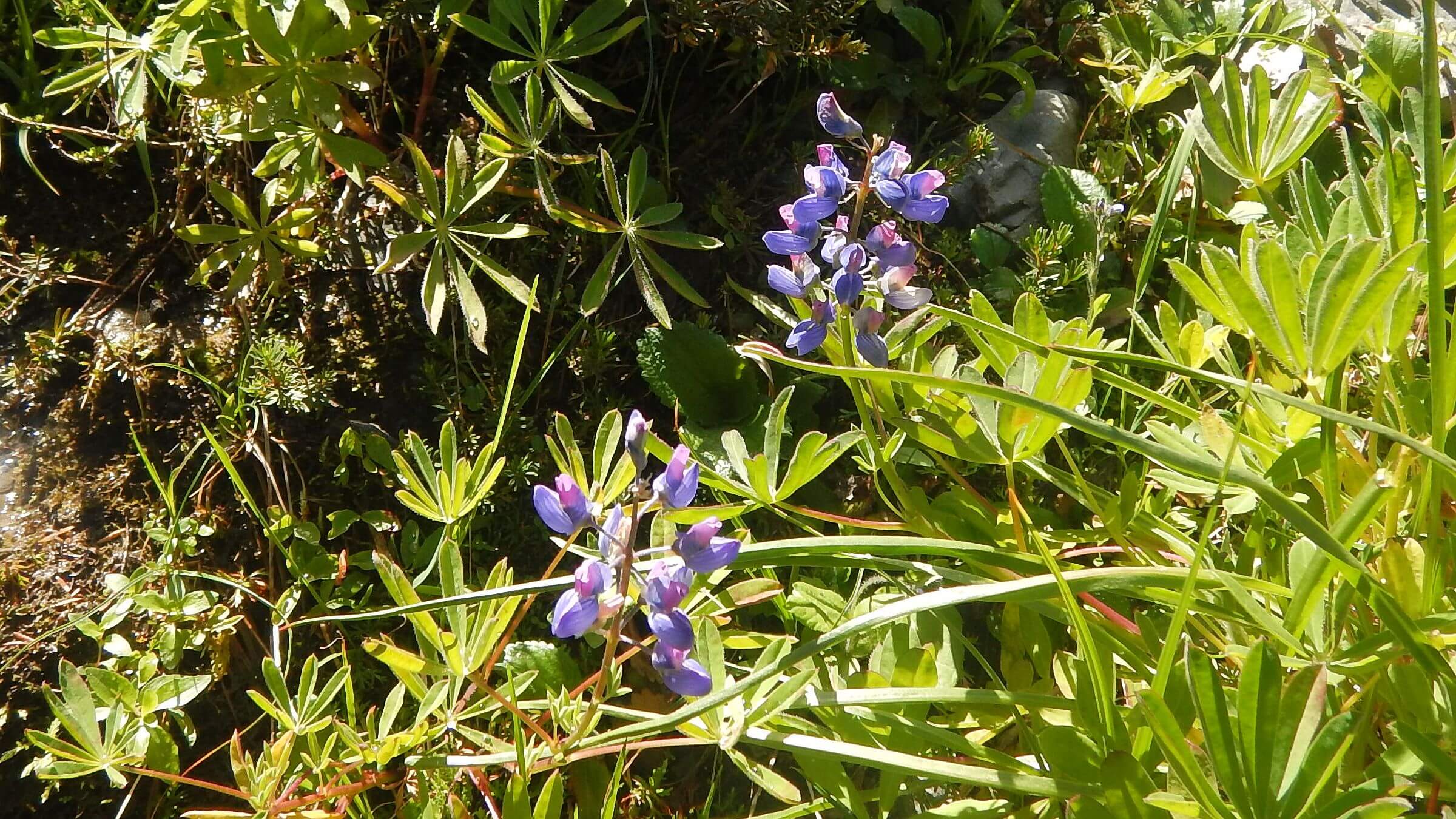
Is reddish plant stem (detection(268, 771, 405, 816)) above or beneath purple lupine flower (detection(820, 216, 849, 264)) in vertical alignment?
beneath

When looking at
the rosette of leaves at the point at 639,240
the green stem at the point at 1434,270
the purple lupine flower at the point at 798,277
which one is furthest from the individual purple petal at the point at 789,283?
the green stem at the point at 1434,270

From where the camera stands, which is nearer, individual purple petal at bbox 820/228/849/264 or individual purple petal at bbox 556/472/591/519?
individual purple petal at bbox 556/472/591/519

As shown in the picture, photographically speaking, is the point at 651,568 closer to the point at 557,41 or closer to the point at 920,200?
the point at 920,200

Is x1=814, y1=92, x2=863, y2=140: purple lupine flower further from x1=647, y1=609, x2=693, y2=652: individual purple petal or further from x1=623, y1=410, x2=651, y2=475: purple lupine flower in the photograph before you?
x1=647, y1=609, x2=693, y2=652: individual purple petal

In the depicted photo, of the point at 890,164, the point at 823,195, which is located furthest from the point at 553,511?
the point at 890,164

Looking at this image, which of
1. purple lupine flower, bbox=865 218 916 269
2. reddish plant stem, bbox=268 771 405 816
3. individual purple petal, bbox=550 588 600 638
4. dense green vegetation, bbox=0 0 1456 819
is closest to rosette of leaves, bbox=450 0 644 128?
dense green vegetation, bbox=0 0 1456 819
